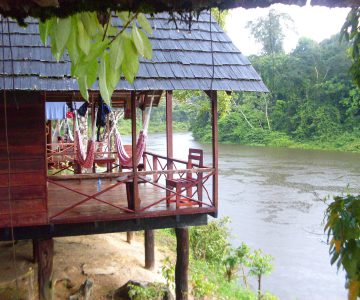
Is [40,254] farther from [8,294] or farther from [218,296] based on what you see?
[218,296]

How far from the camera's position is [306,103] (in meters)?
28.5

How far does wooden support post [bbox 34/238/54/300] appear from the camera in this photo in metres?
4.81

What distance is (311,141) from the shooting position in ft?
89.6

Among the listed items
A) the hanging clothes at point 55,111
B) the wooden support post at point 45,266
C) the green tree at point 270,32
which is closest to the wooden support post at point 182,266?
the wooden support post at point 45,266

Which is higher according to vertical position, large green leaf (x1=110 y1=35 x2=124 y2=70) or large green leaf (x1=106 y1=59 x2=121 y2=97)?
large green leaf (x1=110 y1=35 x2=124 y2=70)

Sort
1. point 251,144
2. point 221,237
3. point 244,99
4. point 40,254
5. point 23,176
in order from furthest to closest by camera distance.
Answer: point 244,99
point 251,144
point 221,237
point 40,254
point 23,176

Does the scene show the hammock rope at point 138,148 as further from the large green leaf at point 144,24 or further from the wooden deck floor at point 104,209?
the large green leaf at point 144,24

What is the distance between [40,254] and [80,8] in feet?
14.2

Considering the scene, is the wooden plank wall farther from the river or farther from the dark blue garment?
the dark blue garment

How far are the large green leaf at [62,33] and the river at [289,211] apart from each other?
2268 millimetres

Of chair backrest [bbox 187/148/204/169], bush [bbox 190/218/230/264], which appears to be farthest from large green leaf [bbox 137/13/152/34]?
bush [bbox 190/218/230/264]

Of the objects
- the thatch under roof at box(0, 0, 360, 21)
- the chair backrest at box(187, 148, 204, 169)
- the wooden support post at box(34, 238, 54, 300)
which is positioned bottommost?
the wooden support post at box(34, 238, 54, 300)

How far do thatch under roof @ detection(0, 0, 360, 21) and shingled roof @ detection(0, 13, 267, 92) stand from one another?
9.29 ft

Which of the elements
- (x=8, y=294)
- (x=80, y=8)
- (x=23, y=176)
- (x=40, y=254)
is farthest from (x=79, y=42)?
(x=8, y=294)
